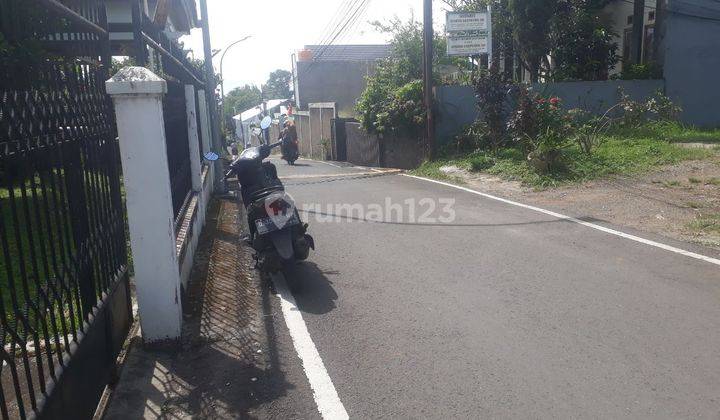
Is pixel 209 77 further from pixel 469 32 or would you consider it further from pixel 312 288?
pixel 312 288

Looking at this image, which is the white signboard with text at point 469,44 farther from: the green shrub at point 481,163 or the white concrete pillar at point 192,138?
the white concrete pillar at point 192,138

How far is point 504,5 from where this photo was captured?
62.3 feet

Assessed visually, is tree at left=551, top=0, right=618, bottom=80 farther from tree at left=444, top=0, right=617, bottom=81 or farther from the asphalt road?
the asphalt road

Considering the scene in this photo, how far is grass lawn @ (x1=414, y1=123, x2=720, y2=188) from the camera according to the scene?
11133mm

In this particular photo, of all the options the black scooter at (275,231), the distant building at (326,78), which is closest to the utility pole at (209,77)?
the black scooter at (275,231)

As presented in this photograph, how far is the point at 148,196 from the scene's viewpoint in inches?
171

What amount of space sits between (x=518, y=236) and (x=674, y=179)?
420cm

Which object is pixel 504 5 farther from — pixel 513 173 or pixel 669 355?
pixel 669 355

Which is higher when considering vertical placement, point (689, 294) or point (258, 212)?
point (258, 212)

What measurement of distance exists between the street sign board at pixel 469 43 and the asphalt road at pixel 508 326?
9.82m

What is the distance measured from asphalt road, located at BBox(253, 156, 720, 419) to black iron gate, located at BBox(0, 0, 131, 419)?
122 centimetres

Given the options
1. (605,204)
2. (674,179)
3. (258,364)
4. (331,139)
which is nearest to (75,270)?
(258,364)

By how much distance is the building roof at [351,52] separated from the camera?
46625 millimetres

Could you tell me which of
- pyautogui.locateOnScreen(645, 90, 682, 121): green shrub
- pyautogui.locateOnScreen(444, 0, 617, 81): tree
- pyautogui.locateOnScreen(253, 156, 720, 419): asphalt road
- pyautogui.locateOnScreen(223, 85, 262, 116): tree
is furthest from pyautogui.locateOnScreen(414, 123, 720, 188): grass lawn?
pyautogui.locateOnScreen(223, 85, 262, 116): tree
